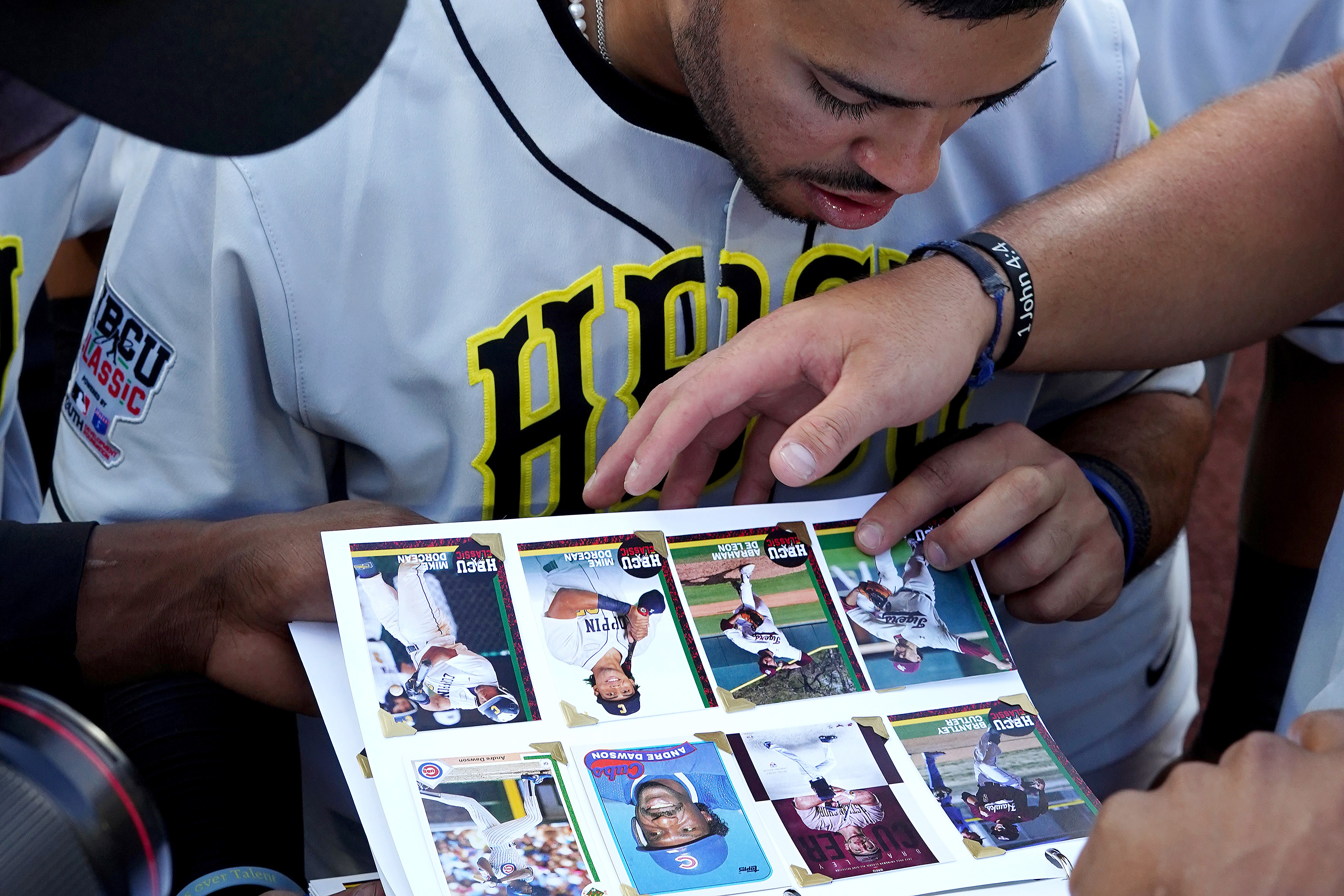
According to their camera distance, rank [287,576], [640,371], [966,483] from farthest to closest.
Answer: [640,371], [966,483], [287,576]

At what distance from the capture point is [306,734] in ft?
3.83

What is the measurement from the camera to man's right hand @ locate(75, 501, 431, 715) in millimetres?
935

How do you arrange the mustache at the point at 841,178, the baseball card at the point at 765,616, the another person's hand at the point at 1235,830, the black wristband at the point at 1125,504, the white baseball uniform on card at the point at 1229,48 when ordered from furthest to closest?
the white baseball uniform on card at the point at 1229,48 → the black wristband at the point at 1125,504 → the mustache at the point at 841,178 → the baseball card at the point at 765,616 → the another person's hand at the point at 1235,830

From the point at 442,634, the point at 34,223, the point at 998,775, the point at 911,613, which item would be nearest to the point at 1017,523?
the point at 911,613

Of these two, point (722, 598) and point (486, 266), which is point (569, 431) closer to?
point (486, 266)

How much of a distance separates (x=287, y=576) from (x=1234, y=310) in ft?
3.08

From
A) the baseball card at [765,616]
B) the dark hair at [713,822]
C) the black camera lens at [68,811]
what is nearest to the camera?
the black camera lens at [68,811]

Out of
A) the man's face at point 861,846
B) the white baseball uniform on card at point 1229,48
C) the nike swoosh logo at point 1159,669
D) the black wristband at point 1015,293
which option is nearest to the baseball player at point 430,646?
the man's face at point 861,846

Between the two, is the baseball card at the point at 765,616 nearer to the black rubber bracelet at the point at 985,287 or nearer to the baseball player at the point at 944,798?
Result: the baseball player at the point at 944,798

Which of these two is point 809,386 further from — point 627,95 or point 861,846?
point 861,846

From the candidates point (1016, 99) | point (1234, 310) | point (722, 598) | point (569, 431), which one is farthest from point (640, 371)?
point (1234, 310)

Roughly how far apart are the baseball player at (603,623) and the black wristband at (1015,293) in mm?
435

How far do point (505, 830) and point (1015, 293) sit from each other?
667 millimetres

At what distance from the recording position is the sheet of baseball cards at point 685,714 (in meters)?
Result: 0.74
